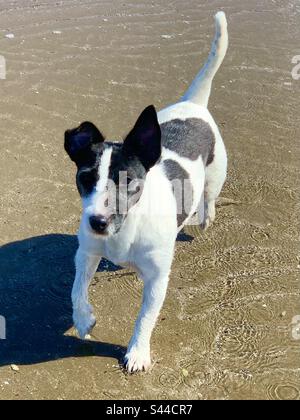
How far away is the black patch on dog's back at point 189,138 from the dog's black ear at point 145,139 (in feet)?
3.53

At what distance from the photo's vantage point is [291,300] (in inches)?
211

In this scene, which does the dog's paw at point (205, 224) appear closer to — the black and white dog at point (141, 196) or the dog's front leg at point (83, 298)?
the black and white dog at point (141, 196)

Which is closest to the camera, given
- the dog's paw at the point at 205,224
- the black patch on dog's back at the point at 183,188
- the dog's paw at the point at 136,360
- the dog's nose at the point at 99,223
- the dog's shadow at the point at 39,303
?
the dog's nose at the point at 99,223

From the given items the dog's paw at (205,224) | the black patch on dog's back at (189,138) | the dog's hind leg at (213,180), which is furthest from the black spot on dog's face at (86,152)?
the dog's paw at (205,224)

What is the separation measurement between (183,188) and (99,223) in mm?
1311

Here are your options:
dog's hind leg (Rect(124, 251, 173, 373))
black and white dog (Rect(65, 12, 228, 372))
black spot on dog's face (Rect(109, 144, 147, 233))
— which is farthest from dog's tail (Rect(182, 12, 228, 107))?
black spot on dog's face (Rect(109, 144, 147, 233))

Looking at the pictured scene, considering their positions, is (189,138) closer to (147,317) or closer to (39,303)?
(147,317)

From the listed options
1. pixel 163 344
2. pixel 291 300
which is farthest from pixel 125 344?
pixel 291 300

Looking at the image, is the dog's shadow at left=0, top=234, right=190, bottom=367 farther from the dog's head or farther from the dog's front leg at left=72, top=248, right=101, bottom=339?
the dog's head

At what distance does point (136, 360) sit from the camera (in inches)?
179

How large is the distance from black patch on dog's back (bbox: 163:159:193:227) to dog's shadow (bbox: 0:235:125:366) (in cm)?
93

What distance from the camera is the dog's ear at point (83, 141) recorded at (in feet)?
13.2

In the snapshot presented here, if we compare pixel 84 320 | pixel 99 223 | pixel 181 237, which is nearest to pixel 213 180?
pixel 181 237

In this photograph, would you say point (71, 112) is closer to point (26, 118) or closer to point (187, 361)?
point (26, 118)
